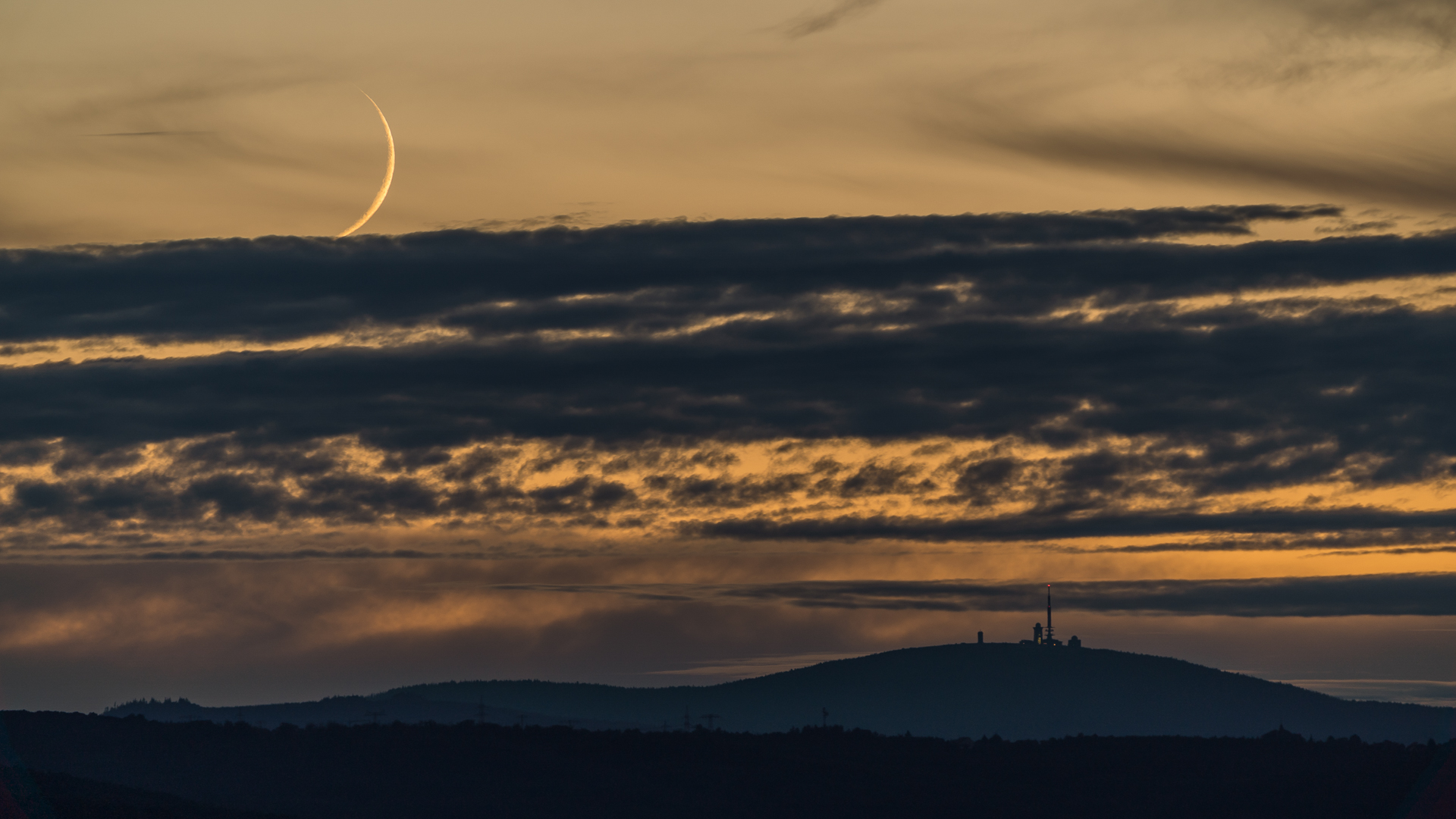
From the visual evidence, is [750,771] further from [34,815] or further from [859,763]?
[34,815]

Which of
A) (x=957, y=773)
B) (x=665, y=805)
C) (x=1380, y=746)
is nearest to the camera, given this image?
(x=665, y=805)

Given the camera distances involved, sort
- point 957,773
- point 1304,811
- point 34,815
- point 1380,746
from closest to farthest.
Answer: point 34,815 < point 1304,811 < point 957,773 < point 1380,746

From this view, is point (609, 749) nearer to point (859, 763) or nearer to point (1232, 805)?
point (859, 763)

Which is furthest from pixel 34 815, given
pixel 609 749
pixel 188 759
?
pixel 609 749

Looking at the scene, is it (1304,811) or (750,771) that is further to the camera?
(750,771)

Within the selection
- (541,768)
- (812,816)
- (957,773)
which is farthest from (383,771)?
(957,773)

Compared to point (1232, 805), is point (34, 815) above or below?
above
